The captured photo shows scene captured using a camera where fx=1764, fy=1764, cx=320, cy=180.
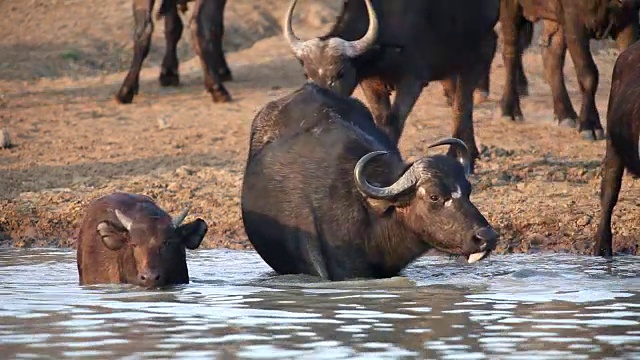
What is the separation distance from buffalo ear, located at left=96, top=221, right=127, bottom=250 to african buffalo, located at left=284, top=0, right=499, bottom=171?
12.9 feet

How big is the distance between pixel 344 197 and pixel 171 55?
368 inches

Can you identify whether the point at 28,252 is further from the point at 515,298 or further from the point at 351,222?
the point at 515,298

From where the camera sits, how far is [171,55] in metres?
19.9

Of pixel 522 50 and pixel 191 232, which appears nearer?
pixel 191 232

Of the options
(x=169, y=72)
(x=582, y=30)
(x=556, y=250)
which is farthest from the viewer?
(x=169, y=72)

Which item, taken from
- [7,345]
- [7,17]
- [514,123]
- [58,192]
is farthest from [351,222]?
[7,17]

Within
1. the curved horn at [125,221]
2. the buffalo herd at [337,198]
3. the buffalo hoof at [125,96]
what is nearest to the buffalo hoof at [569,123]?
the buffalo herd at [337,198]

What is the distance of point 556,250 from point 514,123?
5.07m

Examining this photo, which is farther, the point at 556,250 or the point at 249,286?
the point at 556,250

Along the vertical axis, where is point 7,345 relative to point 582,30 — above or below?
below

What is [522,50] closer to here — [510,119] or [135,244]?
[510,119]

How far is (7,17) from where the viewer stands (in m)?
23.4

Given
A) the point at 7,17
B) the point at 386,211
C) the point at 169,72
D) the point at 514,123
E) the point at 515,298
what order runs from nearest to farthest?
the point at 515,298 → the point at 386,211 → the point at 514,123 → the point at 169,72 → the point at 7,17

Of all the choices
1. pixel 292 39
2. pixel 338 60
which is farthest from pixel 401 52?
pixel 292 39
